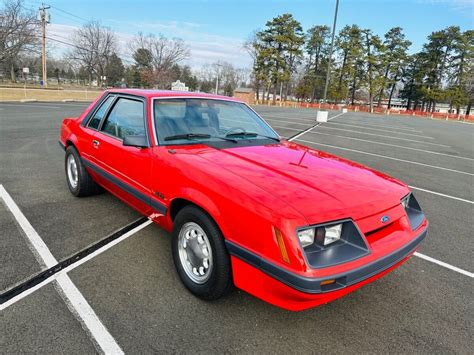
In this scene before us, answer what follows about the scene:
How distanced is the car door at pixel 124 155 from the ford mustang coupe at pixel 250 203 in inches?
0.7

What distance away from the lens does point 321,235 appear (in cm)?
195

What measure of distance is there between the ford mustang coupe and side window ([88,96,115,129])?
293 mm

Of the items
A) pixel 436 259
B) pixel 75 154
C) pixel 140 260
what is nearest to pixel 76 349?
pixel 140 260

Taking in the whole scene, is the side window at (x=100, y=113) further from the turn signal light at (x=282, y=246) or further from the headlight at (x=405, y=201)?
the headlight at (x=405, y=201)

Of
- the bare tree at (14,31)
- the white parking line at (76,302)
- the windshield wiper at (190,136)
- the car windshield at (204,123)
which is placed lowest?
the white parking line at (76,302)

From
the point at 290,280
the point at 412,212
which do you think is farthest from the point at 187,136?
the point at 412,212

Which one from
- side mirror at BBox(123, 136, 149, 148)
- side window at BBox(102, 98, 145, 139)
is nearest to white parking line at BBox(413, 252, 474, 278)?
side mirror at BBox(123, 136, 149, 148)

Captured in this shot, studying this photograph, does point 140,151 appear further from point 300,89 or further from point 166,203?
point 300,89

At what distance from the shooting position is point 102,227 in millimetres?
3578

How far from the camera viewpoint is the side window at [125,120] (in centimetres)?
321

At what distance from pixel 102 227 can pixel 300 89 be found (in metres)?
74.8

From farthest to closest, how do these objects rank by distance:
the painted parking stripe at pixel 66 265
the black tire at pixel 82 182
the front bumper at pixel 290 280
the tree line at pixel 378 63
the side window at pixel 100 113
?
the tree line at pixel 378 63, the black tire at pixel 82 182, the side window at pixel 100 113, the painted parking stripe at pixel 66 265, the front bumper at pixel 290 280

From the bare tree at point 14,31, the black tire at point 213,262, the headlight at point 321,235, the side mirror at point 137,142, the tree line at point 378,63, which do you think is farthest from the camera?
the tree line at point 378,63

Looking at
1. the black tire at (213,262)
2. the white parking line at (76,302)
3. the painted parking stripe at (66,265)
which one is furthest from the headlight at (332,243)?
the painted parking stripe at (66,265)
